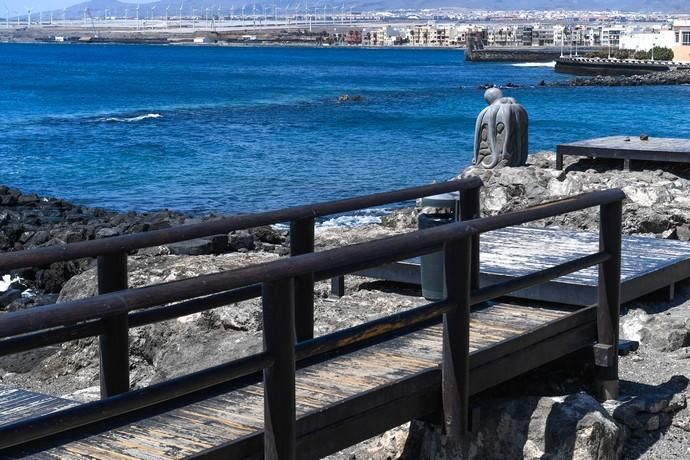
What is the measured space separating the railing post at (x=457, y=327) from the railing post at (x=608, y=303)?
1365 mm

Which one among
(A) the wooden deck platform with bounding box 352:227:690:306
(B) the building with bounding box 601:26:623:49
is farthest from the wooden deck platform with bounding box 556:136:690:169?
(B) the building with bounding box 601:26:623:49

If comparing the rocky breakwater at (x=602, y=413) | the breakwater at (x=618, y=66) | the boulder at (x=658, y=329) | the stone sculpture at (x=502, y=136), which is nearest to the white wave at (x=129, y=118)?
the stone sculpture at (x=502, y=136)

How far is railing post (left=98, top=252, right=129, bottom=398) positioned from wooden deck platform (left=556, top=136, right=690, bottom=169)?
40.6ft

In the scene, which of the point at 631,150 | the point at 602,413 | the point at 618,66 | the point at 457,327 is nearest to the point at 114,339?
the point at 457,327

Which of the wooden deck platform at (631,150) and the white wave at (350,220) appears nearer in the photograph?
the wooden deck platform at (631,150)

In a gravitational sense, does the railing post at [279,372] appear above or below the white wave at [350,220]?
above

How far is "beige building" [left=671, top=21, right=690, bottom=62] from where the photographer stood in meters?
111

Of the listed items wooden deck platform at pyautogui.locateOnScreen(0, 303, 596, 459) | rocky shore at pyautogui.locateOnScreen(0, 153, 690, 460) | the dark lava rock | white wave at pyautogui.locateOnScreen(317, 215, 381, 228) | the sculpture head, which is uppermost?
the sculpture head

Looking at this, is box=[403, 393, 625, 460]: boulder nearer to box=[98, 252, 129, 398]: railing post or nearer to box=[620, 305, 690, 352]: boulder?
box=[98, 252, 129, 398]: railing post

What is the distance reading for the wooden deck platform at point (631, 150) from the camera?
1647cm

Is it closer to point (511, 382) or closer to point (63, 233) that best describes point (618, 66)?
point (63, 233)

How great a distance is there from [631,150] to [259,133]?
97.8 feet

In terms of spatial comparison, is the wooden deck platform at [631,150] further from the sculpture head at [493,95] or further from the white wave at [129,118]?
the white wave at [129,118]

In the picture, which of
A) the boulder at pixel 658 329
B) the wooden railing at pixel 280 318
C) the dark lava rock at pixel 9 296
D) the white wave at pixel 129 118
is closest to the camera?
the wooden railing at pixel 280 318
